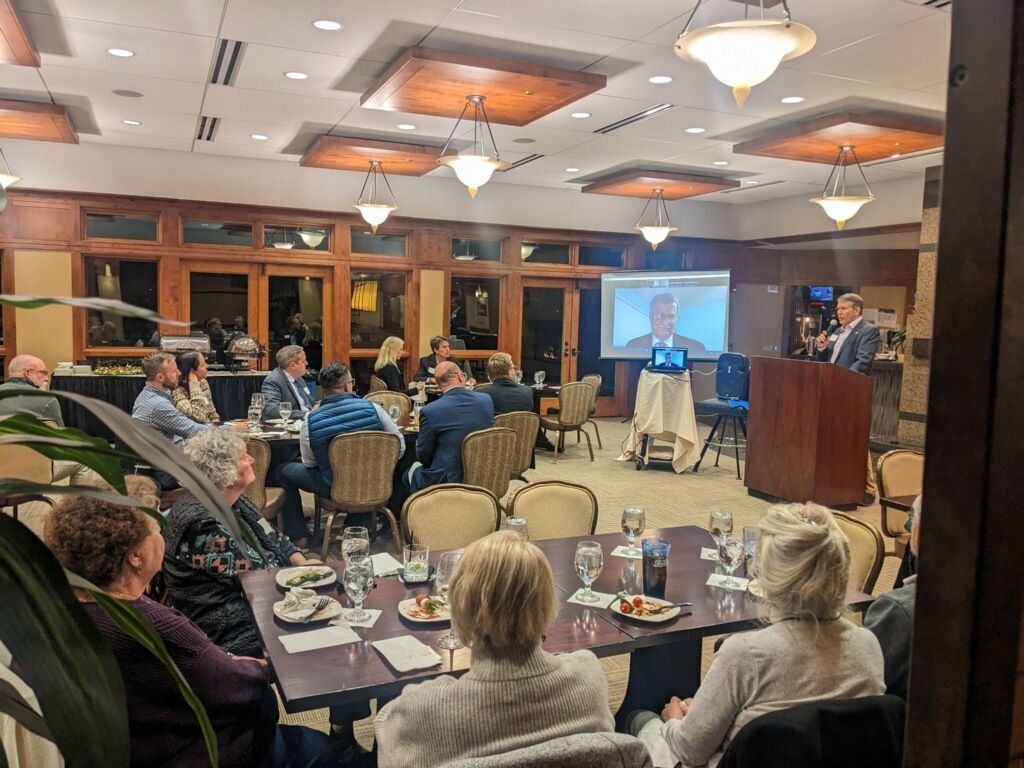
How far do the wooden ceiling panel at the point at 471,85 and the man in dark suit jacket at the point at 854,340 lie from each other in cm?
308

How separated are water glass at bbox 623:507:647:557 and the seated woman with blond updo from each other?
1.04 metres

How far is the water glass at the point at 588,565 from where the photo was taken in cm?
259

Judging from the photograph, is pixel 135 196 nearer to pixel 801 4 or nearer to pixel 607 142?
pixel 607 142

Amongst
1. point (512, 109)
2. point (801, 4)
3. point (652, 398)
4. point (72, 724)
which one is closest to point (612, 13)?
point (801, 4)

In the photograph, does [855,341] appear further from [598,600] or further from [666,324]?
[598,600]

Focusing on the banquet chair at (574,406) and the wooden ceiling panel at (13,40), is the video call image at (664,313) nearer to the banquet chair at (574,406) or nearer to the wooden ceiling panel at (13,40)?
the banquet chair at (574,406)

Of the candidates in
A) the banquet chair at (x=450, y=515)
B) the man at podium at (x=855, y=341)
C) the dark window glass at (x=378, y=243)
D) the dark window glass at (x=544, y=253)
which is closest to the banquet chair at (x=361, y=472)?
the banquet chair at (x=450, y=515)

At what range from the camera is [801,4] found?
4.44 metres

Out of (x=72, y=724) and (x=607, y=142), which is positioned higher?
(x=607, y=142)

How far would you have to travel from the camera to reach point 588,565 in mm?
2602

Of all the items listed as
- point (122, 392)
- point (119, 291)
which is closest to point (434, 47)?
point (122, 392)

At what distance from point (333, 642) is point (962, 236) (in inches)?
77.3

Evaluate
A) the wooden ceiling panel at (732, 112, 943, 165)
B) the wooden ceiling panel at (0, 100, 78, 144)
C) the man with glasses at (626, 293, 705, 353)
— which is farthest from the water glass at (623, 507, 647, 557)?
the man with glasses at (626, 293, 705, 353)

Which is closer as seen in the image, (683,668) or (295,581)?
(295,581)
